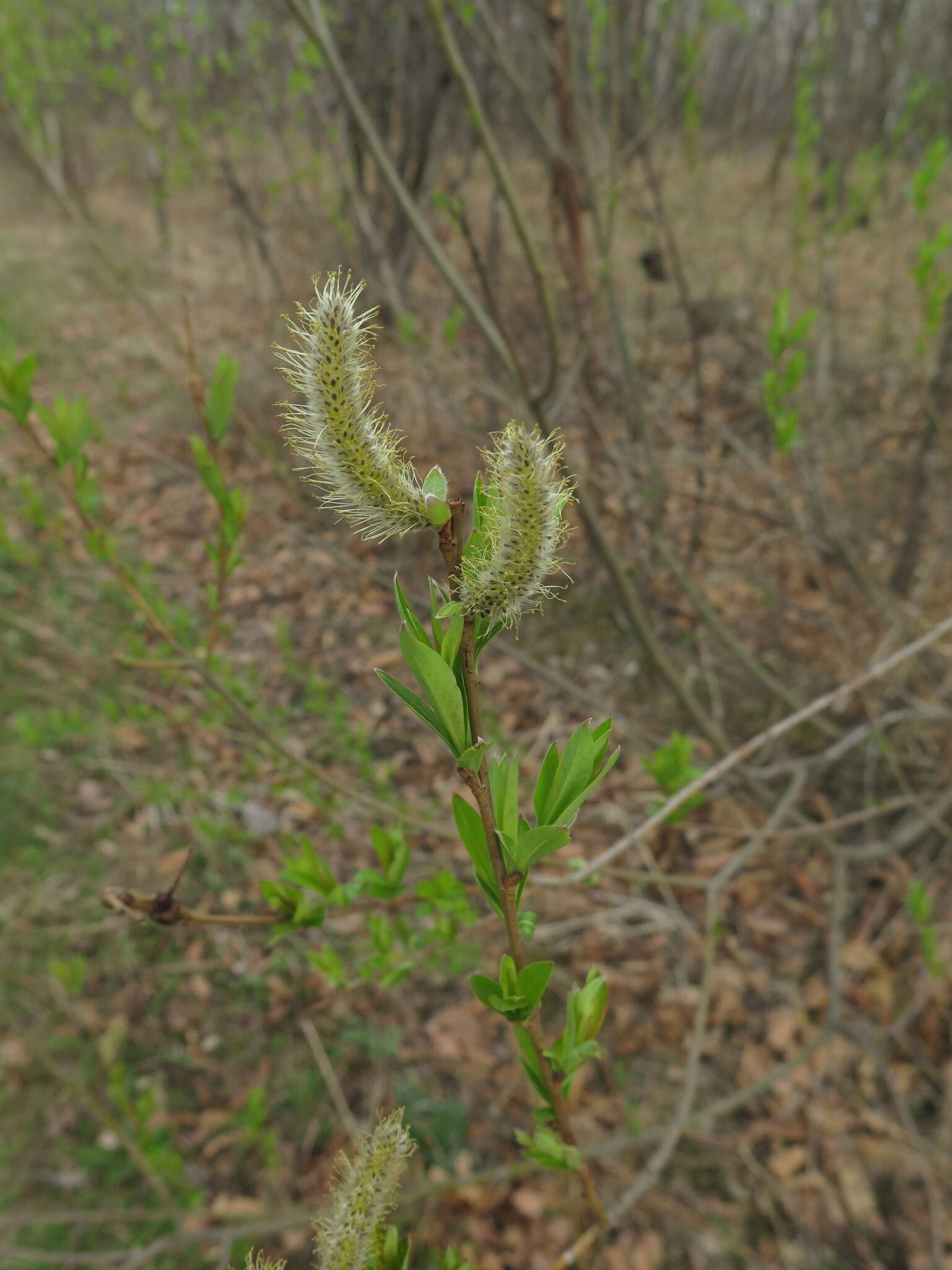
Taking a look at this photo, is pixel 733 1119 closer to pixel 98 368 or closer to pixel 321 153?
pixel 321 153

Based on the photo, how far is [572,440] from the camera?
16.2ft

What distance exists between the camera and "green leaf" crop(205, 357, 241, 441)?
1311 millimetres

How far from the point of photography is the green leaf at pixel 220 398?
4.30 ft

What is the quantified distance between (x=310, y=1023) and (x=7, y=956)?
136 centimetres

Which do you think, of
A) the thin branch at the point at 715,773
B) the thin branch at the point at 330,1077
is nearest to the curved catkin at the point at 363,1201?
the thin branch at the point at 715,773

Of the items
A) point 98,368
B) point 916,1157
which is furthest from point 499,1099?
point 98,368

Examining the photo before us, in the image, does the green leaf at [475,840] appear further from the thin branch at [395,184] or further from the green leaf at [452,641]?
the thin branch at [395,184]

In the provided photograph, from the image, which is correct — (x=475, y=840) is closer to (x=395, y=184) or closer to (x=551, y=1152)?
(x=551, y=1152)

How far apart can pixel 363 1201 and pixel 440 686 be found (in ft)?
1.45

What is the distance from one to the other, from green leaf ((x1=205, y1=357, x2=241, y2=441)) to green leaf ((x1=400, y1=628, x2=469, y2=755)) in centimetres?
92

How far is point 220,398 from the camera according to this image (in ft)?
4.30

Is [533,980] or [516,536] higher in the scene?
[516,536]

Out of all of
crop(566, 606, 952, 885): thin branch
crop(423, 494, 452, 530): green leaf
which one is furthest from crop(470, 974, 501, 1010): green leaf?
crop(566, 606, 952, 885): thin branch

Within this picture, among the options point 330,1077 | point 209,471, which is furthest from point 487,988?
point 330,1077
